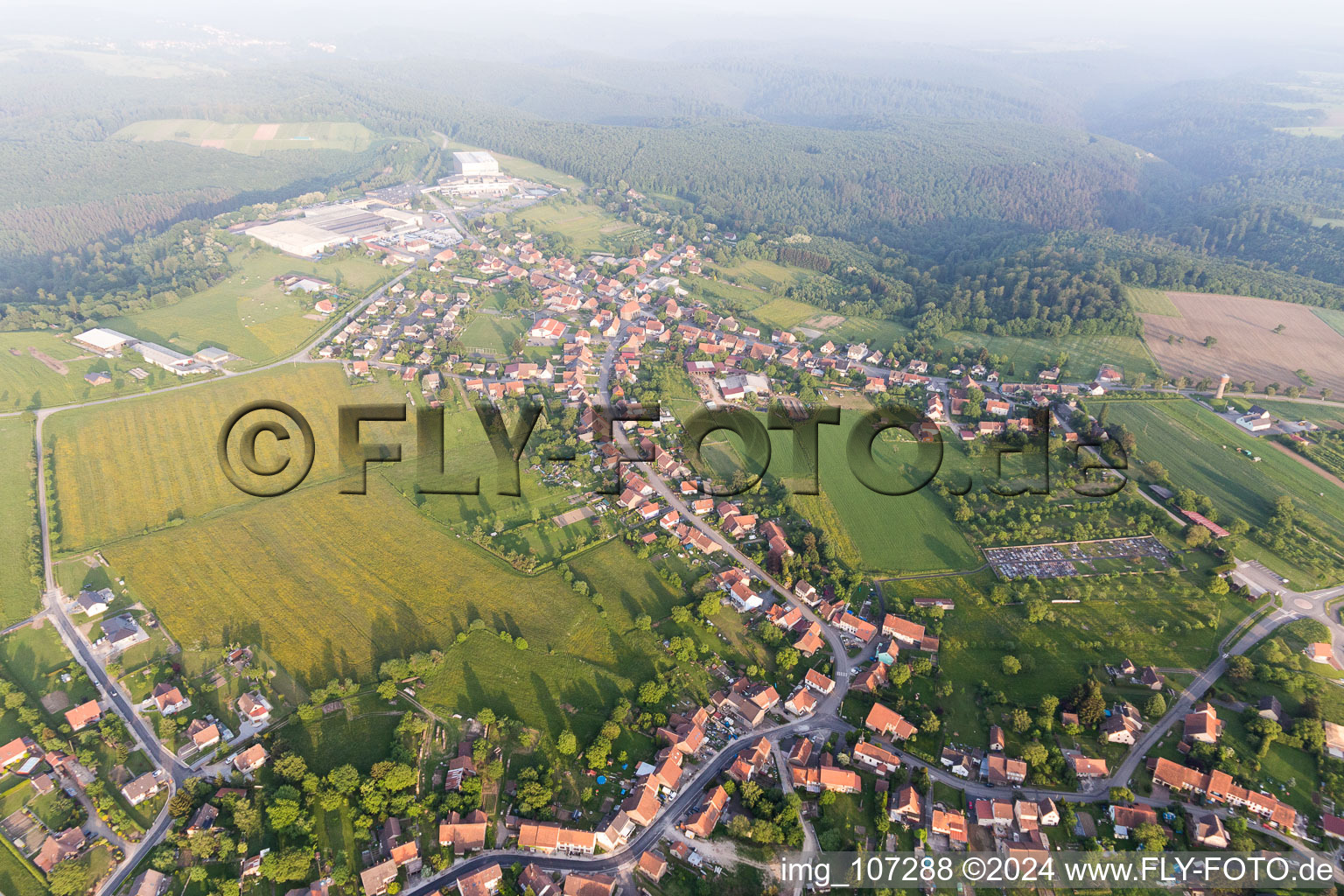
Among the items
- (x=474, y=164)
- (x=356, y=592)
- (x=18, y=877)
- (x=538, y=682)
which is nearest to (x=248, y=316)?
(x=356, y=592)

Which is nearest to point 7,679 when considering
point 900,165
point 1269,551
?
point 1269,551

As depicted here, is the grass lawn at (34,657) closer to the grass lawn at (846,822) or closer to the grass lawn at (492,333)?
the grass lawn at (846,822)

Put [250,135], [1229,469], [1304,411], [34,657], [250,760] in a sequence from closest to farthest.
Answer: [250,760] → [34,657] → [1229,469] → [1304,411] → [250,135]

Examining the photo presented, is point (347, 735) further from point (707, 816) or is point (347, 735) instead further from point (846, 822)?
point (846, 822)

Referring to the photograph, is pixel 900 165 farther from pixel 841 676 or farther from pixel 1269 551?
pixel 841 676

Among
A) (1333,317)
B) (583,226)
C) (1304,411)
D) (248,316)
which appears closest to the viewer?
(1304,411)

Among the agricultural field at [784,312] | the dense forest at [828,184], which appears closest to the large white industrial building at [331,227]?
the dense forest at [828,184]

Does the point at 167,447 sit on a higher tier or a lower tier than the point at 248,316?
lower
